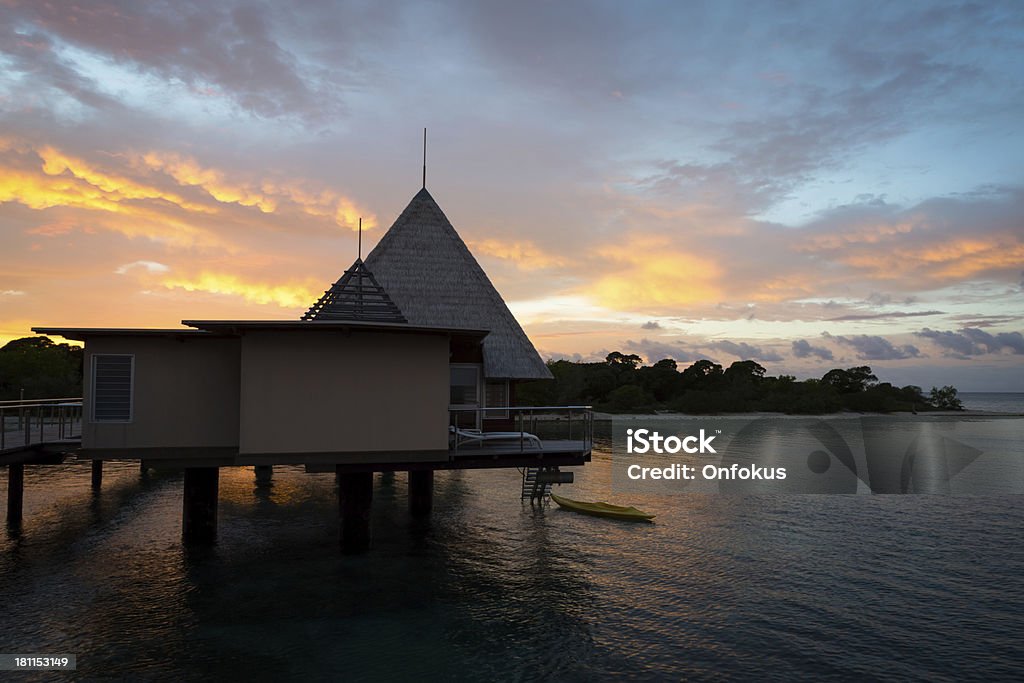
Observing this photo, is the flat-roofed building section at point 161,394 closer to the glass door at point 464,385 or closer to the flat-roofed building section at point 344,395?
the flat-roofed building section at point 344,395

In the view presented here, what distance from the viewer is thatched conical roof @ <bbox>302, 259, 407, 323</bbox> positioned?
2497 centimetres

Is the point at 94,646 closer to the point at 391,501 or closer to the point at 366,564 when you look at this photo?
the point at 366,564

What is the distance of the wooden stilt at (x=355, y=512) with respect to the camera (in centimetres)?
2239

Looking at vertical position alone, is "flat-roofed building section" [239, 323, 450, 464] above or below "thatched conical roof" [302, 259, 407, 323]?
below

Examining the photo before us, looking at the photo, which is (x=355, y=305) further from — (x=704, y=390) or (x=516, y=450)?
(x=704, y=390)

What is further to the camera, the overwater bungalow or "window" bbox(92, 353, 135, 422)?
"window" bbox(92, 353, 135, 422)

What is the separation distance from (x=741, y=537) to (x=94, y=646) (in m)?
23.9

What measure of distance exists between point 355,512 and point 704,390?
13190 cm

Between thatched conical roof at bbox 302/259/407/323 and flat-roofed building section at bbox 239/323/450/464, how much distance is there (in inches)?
196

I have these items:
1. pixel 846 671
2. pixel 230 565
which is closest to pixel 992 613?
pixel 846 671

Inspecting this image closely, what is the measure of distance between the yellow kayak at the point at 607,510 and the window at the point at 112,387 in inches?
818

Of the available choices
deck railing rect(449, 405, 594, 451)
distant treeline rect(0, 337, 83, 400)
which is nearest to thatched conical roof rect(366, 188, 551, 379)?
deck railing rect(449, 405, 594, 451)

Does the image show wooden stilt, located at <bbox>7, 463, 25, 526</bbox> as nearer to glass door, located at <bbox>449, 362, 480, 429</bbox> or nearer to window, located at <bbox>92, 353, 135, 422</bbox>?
window, located at <bbox>92, 353, 135, 422</bbox>

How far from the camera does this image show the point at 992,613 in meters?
19.8
